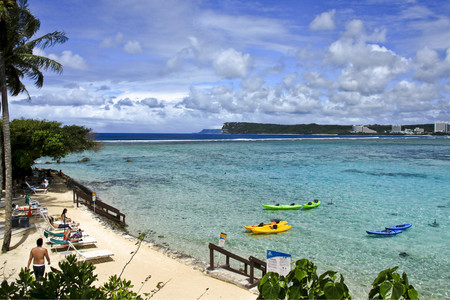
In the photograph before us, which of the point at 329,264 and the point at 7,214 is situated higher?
the point at 7,214

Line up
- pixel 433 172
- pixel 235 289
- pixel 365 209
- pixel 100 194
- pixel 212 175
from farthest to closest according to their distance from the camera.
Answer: pixel 433 172, pixel 212 175, pixel 100 194, pixel 365 209, pixel 235 289

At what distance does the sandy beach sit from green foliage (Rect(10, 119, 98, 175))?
866 cm

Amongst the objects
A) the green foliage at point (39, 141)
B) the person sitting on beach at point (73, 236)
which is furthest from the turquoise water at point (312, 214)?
the green foliage at point (39, 141)

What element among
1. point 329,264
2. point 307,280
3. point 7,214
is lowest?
point 329,264

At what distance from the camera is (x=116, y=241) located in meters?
14.0

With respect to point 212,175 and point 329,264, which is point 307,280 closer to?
point 329,264

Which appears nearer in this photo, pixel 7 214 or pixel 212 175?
pixel 7 214

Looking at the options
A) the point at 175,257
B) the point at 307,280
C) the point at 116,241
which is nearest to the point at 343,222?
the point at 175,257

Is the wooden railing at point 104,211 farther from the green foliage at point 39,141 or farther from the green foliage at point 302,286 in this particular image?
the green foliage at point 302,286

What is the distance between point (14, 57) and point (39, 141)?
13.0 m

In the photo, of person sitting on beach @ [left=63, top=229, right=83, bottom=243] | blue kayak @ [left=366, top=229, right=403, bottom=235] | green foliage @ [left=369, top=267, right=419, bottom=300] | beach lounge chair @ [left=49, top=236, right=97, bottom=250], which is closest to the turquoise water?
blue kayak @ [left=366, top=229, right=403, bottom=235]

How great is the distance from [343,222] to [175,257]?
1021 cm

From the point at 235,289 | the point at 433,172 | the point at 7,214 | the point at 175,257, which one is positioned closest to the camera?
the point at 235,289

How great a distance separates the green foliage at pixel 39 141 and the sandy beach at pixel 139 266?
28.4 feet
